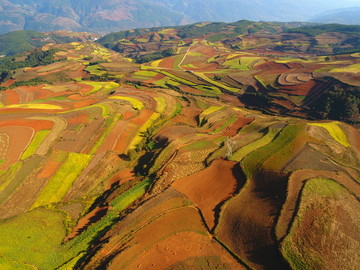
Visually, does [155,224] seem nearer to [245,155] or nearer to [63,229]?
[63,229]

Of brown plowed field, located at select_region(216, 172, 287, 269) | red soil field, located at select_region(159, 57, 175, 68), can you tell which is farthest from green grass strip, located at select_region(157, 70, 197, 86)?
brown plowed field, located at select_region(216, 172, 287, 269)

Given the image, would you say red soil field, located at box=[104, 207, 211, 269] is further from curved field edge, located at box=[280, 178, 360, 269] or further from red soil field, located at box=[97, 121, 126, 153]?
red soil field, located at box=[97, 121, 126, 153]

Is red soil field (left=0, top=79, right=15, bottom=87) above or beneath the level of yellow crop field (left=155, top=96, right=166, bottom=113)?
beneath

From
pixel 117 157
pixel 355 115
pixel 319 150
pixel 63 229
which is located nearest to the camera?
pixel 63 229

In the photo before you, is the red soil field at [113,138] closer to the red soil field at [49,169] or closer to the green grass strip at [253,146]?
the red soil field at [49,169]

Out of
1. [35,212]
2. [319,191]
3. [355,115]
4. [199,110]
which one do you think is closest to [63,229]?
[35,212]

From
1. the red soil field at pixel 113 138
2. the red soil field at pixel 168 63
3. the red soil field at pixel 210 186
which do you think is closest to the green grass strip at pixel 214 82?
the red soil field at pixel 168 63
